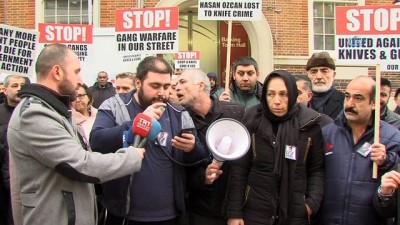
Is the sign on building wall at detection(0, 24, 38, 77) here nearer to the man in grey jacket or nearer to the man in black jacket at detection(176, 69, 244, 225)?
the man in black jacket at detection(176, 69, 244, 225)

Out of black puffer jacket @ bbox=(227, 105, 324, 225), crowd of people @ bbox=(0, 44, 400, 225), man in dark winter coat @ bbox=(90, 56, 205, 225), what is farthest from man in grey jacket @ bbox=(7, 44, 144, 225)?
black puffer jacket @ bbox=(227, 105, 324, 225)

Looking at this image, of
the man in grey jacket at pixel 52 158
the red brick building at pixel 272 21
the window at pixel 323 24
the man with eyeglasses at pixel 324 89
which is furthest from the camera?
the window at pixel 323 24

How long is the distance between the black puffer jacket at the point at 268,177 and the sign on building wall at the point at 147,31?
316 centimetres

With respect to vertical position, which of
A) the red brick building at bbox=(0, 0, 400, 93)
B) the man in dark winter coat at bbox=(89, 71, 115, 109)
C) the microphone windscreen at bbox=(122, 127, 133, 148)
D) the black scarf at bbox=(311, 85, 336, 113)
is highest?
the red brick building at bbox=(0, 0, 400, 93)

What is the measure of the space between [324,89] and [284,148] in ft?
7.06

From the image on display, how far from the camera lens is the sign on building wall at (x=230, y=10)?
6.12 m

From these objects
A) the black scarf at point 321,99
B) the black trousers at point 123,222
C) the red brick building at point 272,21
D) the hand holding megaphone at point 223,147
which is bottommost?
the black trousers at point 123,222

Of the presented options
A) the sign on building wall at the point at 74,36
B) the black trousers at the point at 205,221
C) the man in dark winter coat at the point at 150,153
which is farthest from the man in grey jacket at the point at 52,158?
the sign on building wall at the point at 74,36

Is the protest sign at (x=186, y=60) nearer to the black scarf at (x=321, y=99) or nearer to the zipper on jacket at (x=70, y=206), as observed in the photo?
the black scarf at (x=321, y=99)

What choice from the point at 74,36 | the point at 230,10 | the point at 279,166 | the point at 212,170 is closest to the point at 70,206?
the point at 212,170

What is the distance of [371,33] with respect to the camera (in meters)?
4.20

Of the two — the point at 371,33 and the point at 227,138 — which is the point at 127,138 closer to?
the point at 227,138

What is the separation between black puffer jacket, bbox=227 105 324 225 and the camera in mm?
3441

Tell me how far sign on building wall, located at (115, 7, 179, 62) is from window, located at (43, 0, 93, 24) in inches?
280
